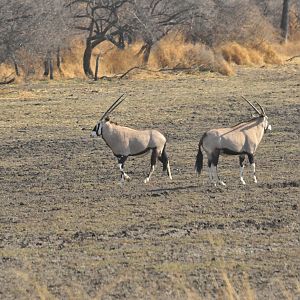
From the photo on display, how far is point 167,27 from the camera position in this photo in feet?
117

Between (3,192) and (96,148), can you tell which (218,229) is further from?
(96,148)

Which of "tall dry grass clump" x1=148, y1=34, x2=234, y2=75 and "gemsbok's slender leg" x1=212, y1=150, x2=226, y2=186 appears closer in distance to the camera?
"gemsbok's slender leg" x1=212, y1=150, x2=226, y2=186

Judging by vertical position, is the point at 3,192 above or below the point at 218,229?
below

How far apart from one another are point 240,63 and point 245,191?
24136 mm

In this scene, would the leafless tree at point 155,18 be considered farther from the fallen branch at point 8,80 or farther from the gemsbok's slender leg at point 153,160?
the gemsbok's slender leg at point 153,160

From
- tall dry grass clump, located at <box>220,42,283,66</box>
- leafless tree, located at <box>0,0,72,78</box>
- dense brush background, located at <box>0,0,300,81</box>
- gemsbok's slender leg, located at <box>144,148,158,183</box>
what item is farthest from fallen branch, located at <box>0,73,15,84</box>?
gemsbok's slender leg, located at <box>144,148,158,183</box>

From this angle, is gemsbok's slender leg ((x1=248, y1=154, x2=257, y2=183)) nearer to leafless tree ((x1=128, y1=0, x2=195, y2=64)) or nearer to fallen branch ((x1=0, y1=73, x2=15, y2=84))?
fallen branch ((x1=0, y1=73, x2=15, y2=84))

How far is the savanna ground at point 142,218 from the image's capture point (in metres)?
7.98

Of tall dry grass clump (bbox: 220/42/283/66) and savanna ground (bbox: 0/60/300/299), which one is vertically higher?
savanna ground (bbox: 0/60/300/299)

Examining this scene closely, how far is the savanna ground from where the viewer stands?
7984 millimetres

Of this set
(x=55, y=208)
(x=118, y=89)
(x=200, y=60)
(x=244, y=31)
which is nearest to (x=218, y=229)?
(x=55, y=208)

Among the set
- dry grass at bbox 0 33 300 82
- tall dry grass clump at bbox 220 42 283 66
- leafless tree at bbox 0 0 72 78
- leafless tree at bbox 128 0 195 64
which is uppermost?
leafless tree at bbox 0 0 72 78

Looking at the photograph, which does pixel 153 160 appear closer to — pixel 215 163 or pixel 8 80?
pixel 215 163

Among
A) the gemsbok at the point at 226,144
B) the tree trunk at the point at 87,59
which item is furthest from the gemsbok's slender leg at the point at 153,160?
the tree trunk at the point at 87,59
